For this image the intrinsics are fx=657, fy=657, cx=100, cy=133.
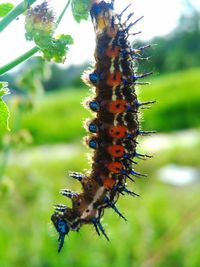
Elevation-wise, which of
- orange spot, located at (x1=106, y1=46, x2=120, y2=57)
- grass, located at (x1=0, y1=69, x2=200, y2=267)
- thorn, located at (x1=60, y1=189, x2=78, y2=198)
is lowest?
grass, located at (x1=0, y1=69, x2=200, y2=267)

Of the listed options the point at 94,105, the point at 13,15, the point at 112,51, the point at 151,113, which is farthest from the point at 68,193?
the point at 151,113

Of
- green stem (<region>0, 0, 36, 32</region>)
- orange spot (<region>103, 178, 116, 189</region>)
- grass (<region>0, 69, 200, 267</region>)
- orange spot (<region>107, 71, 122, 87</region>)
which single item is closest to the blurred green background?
grass (<region>0, 69, 200, 267</region>)

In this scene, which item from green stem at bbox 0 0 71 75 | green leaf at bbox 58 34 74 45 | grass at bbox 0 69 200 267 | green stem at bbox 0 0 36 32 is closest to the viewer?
green stem at bbox 0 0 36 32

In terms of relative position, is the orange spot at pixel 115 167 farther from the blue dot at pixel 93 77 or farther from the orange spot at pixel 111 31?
the orange spot at pixel 111 31

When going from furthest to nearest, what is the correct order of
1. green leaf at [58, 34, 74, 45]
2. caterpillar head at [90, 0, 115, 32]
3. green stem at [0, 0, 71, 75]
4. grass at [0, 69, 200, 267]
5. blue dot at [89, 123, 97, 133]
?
grass at [0, 69, 200, 267] → blue dot at [89, 123, 97, 133] → caterpillar head at [90, 0, 115, 32] → green leaf at [58, 34, 74, 45] → green stem at [0, 0, 71, 75]

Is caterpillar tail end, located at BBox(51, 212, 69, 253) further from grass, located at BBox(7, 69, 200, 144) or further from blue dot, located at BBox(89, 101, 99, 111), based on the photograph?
grass, located at BBox(7, 69, 200, 144)

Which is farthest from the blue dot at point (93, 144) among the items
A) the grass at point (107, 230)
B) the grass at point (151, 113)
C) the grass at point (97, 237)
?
the grass at point (151, 113)

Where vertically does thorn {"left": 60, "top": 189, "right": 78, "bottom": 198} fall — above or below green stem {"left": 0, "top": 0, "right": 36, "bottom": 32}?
below
